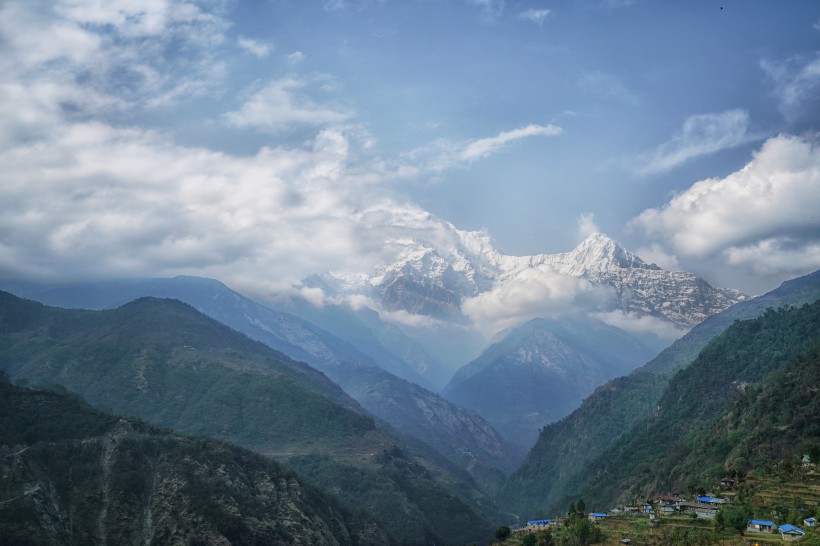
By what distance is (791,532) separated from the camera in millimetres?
108062

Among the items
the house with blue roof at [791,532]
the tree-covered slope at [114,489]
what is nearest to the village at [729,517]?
the house with blue roof at [791,532]

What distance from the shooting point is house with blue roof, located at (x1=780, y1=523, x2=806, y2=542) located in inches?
4203

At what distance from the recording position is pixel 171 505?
563 ft

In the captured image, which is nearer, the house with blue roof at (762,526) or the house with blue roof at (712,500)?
the house with blue roof at (762,526)

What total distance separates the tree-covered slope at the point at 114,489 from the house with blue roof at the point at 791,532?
409ft

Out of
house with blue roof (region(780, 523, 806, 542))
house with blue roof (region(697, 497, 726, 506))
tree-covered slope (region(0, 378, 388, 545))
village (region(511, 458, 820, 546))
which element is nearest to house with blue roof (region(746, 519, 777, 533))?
village (region(511, 458, 820, 546))

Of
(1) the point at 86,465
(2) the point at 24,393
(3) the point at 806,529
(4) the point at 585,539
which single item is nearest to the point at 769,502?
(3) the point at 806,529

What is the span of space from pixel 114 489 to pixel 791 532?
5971 inches

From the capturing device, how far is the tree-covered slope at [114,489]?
155125mm

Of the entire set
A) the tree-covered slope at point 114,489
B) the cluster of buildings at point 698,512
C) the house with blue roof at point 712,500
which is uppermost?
the house with blue roof at point 712,500

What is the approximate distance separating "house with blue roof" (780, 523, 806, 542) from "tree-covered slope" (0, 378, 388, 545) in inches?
4909

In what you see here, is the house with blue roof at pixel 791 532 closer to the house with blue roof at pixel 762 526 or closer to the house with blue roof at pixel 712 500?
the house with blue roof at pixel 762 526

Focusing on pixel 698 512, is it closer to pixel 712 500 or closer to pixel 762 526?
pixel 712 500

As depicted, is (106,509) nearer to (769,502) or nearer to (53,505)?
(53,505)
